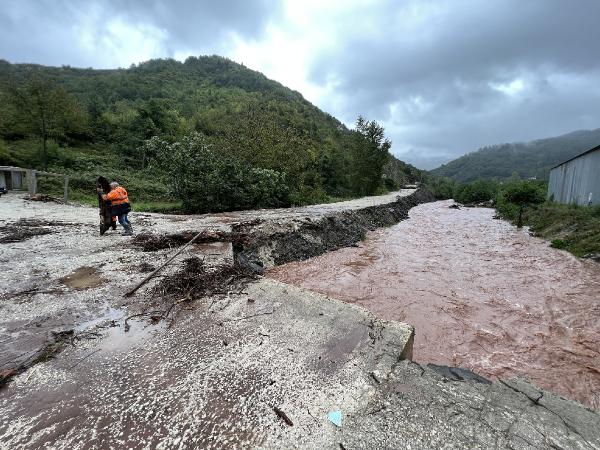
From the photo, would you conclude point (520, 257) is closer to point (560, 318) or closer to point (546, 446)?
point (560, 318)

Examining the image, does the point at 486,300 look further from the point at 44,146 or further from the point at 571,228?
the point at 44,146

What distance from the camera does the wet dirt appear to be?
15.3ft

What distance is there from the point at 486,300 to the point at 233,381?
19.5 ft

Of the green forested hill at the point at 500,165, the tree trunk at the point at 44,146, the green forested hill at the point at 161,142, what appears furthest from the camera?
the green forested hill at the point at 500,165

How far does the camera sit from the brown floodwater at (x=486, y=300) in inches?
166

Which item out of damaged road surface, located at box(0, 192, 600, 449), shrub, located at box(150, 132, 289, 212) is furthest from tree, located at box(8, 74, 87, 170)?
damaged road surface, located at box(0, 192, 600, 449)

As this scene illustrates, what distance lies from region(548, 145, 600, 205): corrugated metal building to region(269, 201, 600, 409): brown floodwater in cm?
929

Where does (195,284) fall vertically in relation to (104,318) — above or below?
above

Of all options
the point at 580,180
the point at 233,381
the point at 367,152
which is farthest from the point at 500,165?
the point at 233,381

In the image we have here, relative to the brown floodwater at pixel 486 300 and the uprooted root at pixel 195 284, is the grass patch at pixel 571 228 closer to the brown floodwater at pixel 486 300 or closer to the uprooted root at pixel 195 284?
the brown floodwater at pixel 486 300

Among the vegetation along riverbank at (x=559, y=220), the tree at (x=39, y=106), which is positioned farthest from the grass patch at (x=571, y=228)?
the tree at (x=39, y=106)

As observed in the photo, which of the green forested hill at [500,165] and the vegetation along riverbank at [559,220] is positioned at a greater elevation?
the green forested hill at [500,165]

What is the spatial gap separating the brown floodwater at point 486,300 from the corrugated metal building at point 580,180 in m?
9.29

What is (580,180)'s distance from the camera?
19.2m
